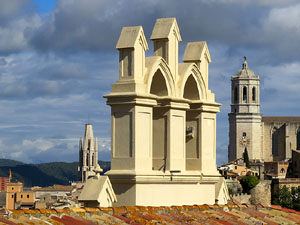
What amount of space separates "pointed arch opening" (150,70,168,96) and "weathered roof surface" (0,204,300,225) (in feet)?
8.65

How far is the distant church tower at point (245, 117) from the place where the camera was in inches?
6565

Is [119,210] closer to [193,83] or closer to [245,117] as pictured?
[193,83]

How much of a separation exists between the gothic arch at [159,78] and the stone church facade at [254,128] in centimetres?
14456

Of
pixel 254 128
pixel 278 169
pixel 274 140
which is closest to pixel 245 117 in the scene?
pixel 254 128

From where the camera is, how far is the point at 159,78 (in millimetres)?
22078

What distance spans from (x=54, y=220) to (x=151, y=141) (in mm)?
4437

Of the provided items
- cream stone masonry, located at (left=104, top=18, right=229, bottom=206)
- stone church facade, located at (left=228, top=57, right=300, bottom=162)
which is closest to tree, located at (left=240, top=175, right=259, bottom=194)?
stone church facade, located at (left=228, top=57, right=300, bottom=162)

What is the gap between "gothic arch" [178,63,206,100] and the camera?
22922 mm

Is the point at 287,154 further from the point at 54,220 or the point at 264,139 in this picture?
the point at 54,220

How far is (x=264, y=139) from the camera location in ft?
560

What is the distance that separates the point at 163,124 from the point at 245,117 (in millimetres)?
147770

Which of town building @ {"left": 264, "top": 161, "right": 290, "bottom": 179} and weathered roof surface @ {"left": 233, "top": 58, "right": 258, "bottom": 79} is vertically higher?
weathered roof surface @ {"left": 233, "top": 58, "right": 258, "bottom": 79}

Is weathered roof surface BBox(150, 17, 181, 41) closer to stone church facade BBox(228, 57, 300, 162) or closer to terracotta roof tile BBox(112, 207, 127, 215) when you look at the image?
terracotta roof tile BBox(112, 207, 127, 215)

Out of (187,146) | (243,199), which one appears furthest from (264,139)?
(187,146)
